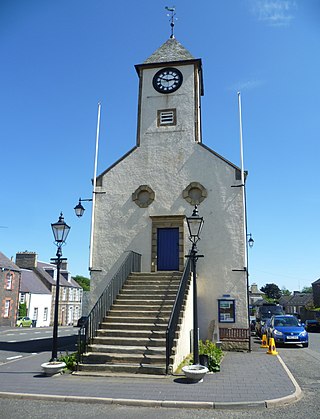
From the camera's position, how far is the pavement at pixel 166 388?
6.75 m

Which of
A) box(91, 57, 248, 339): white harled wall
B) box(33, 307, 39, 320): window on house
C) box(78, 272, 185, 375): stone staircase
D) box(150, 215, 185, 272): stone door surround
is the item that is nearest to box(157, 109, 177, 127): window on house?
box(91, 57, 248, 339): white harled wall

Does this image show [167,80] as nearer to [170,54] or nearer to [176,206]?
[170,54]

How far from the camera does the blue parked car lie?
651 inches

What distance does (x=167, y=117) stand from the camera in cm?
1738

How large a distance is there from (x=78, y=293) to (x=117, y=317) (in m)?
44.4

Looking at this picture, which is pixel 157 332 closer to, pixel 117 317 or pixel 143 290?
pixel 117 317

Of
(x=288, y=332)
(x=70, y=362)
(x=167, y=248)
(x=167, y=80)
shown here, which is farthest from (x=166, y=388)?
(x=167, y=80)

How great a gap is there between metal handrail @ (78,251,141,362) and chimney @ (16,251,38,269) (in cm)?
3357

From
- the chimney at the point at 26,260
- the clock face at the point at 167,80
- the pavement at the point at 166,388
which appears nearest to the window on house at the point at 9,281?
the chimney at the point at 26,260

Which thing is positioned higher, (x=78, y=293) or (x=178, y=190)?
(x=178, y=190)

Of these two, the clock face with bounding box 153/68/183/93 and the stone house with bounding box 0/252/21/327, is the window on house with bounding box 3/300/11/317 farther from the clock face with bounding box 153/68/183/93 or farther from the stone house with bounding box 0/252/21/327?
the clock face with bounding box 153/68/183/93

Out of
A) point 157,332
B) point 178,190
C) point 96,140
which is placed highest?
point 96,140

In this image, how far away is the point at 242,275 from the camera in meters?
14.4

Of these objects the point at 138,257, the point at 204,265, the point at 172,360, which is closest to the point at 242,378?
the point at 172,360
